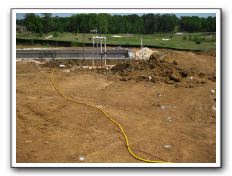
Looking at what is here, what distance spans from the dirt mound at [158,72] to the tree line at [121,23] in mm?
1085

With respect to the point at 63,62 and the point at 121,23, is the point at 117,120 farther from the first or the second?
the point at 63,62

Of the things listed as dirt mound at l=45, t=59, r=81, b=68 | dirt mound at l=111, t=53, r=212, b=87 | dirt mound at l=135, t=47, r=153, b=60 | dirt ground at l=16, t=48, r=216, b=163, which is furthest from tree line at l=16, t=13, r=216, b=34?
dirt mound at l=135, t=47, r=153, b=60

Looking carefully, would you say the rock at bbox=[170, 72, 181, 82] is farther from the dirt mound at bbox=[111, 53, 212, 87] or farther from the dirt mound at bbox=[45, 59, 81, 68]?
the dirt mound at bbox=[45, 59, 81, 68]

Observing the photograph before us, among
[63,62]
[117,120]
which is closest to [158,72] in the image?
[117,120]

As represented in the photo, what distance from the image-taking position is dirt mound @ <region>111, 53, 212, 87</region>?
8125 millimetres

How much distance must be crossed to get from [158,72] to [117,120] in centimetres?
309

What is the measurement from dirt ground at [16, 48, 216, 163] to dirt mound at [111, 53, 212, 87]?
0.18ft

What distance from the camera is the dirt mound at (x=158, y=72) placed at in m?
8.12

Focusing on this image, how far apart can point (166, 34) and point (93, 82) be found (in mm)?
2020

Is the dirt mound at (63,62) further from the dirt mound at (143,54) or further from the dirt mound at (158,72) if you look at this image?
the dirt mound at (143,54)

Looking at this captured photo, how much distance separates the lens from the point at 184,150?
5039mm

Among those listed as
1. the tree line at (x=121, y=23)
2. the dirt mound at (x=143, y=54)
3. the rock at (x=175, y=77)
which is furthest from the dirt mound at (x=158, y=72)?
the dirt mound at (x=143, y=54)
